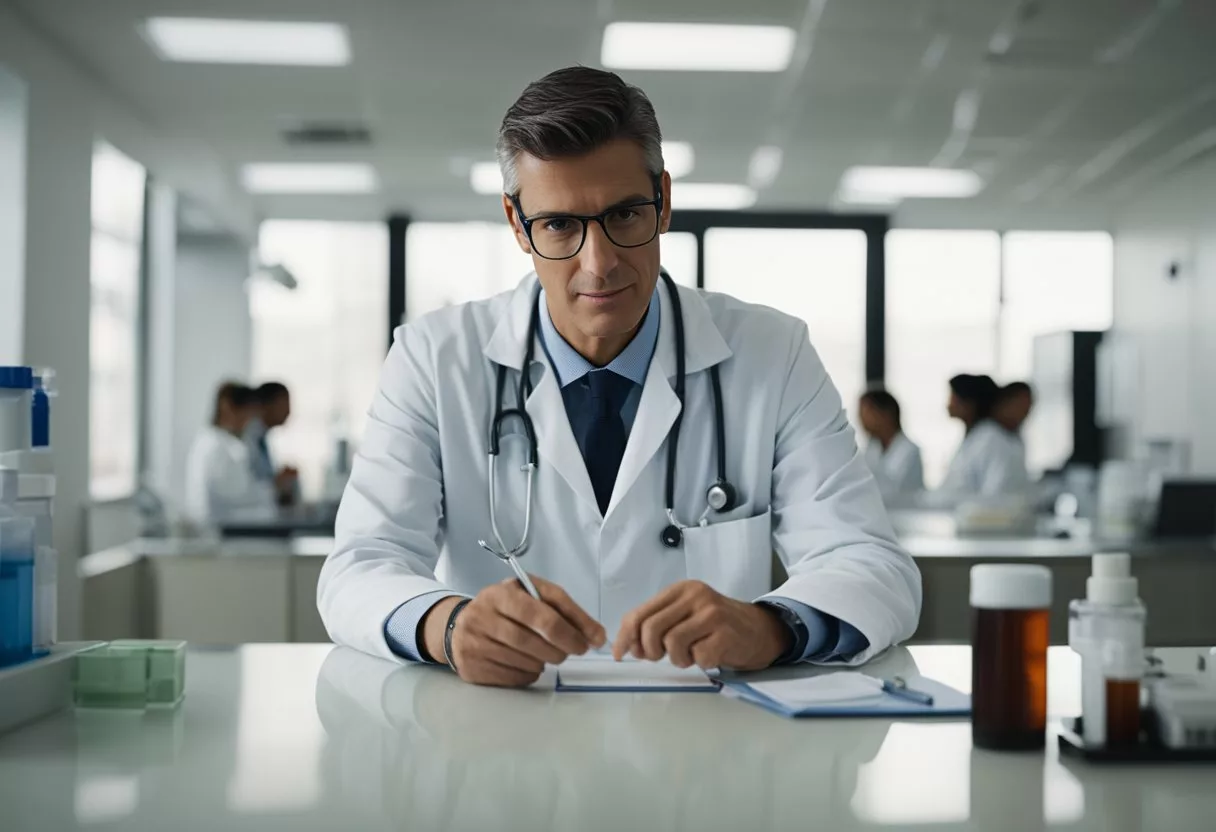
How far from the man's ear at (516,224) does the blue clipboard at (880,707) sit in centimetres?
80

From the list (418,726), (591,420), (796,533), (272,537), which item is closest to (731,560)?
(796,533)

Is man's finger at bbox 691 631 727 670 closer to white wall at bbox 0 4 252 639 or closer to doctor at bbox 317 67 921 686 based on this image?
doctor at bbox 317 67 921 686

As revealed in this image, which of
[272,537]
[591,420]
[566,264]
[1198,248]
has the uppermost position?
[1198,248]

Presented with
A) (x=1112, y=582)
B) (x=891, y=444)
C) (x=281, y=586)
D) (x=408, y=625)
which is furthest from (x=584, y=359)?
(x=891, y=444)

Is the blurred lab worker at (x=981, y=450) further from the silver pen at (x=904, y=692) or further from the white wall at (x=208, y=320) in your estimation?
the white wall at (x=208, y=320)

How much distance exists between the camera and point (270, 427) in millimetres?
7348

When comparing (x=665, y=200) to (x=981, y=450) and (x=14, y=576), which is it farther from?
(x=981, y=450)

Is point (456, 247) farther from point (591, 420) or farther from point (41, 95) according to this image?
point (591, 420)

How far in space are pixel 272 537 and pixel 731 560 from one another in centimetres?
307

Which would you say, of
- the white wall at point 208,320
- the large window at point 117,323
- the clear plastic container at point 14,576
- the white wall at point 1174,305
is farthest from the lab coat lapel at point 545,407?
the white wall at point 208,320

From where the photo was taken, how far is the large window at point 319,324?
10359mm

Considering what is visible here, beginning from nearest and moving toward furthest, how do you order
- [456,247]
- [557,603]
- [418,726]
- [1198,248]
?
[418,726], [557,603], [1198,248], [456,247]

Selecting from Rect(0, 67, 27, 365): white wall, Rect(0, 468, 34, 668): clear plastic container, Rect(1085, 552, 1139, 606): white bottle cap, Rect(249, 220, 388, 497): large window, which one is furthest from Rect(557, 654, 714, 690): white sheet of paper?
Rect(249, 220, 388, 497): large window

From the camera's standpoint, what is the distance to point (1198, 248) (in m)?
8.77
